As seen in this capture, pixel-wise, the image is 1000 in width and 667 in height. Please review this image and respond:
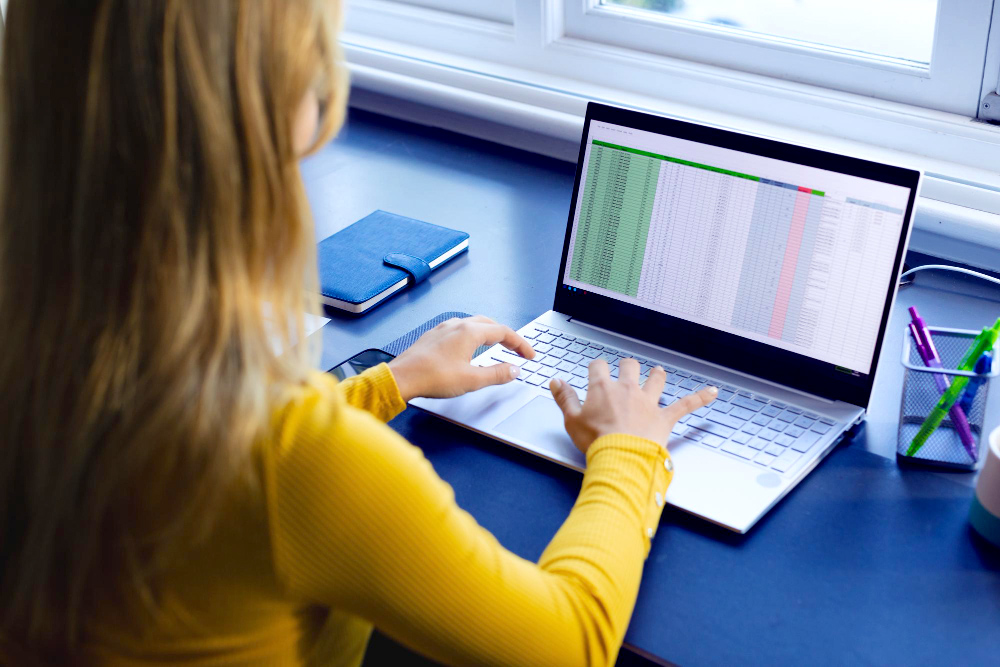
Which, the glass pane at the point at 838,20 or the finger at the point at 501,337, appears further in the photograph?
the glass pane at the point at 838,20

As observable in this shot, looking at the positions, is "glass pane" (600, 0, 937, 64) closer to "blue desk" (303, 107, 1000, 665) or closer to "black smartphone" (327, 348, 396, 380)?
Answer: "blue desk" (303, 107, 1000, 665)

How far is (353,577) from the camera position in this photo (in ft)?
1.92

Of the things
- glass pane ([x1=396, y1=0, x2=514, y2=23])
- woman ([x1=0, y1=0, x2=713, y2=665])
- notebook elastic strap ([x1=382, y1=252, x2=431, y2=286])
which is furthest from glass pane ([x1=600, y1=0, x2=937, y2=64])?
woman ([x1=0, y1=0, x2=713, y2=665])

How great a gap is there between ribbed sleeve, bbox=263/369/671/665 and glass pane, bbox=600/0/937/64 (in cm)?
107

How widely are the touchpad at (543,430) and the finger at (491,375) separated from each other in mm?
38

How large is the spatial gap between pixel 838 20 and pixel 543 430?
96cm

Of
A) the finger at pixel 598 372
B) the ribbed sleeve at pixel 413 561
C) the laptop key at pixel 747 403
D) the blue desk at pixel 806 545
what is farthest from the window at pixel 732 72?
the ribbed sleeve at pixel 413 561

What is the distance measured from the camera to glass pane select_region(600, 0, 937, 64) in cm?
141

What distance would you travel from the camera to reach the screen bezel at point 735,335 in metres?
0.88

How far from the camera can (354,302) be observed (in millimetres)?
1165

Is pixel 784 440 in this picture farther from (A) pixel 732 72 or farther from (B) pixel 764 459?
(A) pixel 732 72

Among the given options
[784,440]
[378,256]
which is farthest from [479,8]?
[784,440]

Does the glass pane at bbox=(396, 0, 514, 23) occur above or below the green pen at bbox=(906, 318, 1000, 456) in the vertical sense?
above

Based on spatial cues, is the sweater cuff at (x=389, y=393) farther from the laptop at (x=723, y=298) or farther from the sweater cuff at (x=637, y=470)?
the sweater cuff at (x=637, y=470)
